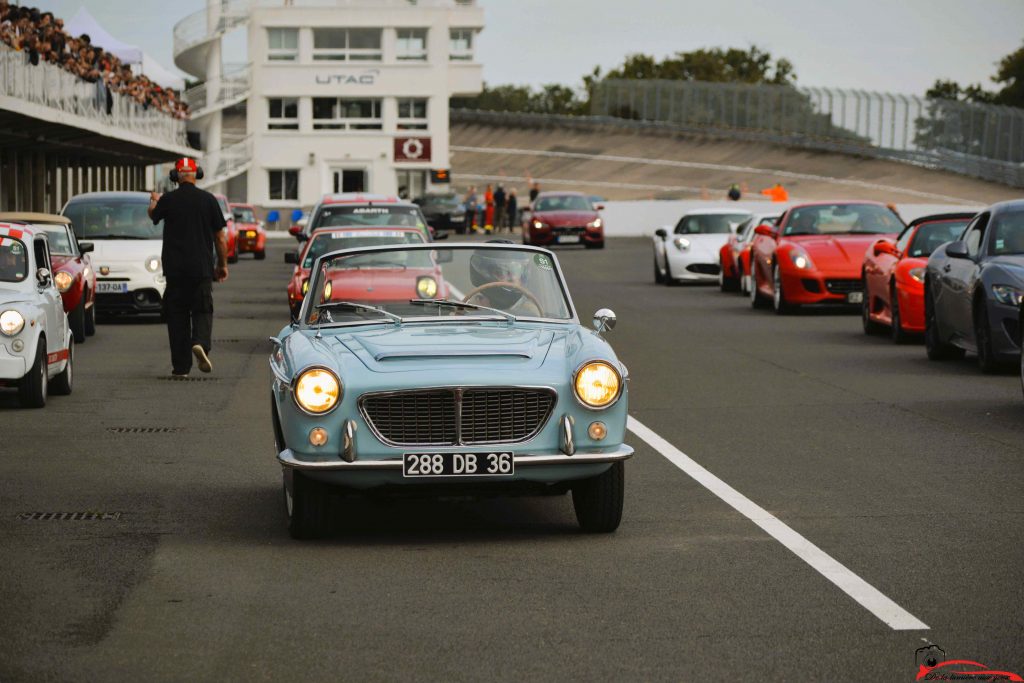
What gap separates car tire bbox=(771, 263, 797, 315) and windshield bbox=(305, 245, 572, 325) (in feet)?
51.7

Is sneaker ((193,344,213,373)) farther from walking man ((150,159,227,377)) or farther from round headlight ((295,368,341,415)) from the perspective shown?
round headlight ((295,368,341,415))

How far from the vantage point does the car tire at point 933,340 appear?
683 inches

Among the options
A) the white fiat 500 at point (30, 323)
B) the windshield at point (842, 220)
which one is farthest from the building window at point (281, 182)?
the white fiat 500 at point (30, 323)

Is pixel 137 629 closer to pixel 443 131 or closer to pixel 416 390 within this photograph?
pixel 416 390

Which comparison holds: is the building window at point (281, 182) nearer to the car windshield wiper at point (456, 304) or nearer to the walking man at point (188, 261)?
the walking man at point (188, 261)

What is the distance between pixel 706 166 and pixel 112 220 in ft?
254

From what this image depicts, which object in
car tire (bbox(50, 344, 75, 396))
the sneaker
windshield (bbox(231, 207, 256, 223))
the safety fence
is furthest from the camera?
the safety fence

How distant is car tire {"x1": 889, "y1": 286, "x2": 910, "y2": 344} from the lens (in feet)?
64.4

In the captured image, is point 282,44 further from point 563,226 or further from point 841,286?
point 841,286

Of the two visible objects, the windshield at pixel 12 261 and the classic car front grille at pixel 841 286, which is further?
the classic car front grille at pixel 841 286

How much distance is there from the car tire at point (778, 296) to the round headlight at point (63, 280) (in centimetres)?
988

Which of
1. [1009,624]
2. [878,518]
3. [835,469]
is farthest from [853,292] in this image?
[1009,624]

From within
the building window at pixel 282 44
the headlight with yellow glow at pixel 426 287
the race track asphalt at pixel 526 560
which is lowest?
the race track asphalt at pixel 526 560

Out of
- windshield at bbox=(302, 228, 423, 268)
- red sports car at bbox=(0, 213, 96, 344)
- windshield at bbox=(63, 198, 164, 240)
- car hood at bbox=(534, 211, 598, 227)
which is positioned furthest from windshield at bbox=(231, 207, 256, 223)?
windshield at bbox=(302, 228, 423, 268)
